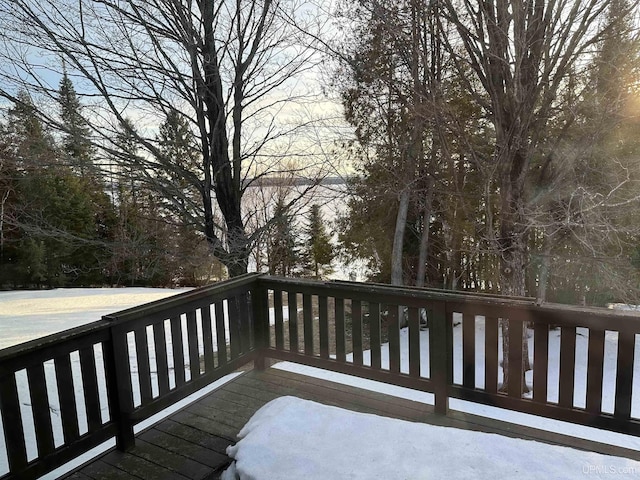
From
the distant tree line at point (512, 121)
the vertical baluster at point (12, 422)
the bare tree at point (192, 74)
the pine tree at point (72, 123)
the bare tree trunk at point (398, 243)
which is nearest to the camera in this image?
the vertical baluster at point (12, 422)

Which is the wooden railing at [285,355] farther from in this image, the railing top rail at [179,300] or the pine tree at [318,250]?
the pine tree at [318,250]

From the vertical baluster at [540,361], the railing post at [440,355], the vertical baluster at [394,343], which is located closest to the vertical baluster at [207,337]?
the vertical baluster at [394,343]

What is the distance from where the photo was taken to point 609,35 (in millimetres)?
5586

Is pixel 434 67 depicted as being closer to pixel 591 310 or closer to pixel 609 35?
pixel 609 35

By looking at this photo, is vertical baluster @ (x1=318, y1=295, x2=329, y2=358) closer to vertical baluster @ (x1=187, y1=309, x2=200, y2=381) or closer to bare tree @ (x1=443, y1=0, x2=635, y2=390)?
vertical baluster @ (x1=187, y1=309, x2=200, y2=381)

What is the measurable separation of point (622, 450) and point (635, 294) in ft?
24.2

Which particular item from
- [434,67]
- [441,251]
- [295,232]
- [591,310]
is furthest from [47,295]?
[591,310]

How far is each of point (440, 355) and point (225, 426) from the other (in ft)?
4.66

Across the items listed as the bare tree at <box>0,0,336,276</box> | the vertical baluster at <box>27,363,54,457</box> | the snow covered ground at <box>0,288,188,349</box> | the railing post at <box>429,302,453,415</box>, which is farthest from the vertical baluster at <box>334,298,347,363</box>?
the snow covered ground at <box>0,288,188,349</box>

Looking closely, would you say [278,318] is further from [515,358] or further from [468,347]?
[515,358]

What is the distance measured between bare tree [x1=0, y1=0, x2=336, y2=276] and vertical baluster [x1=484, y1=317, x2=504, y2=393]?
4141 mm

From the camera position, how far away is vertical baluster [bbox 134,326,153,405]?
8.36ft

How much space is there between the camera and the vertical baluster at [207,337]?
304cm

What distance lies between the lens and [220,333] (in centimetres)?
320
